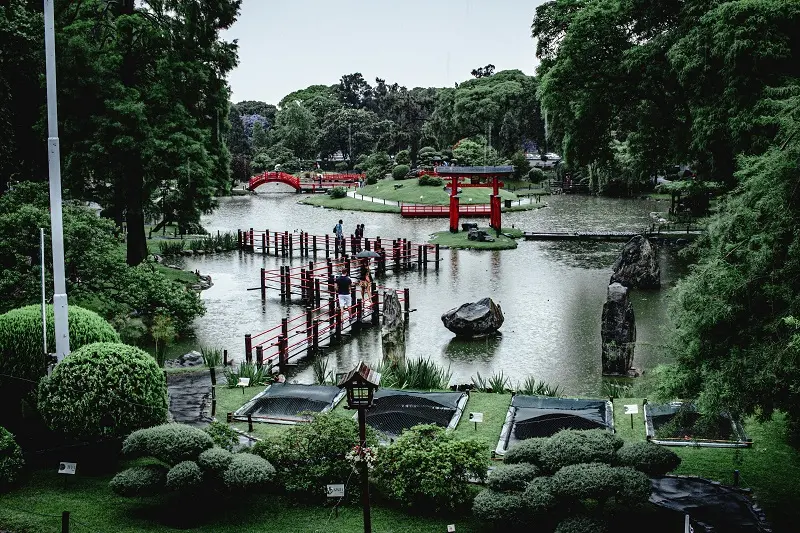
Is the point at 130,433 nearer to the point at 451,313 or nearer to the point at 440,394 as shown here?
the point at 440,394

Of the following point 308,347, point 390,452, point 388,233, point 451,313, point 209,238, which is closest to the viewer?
point 390,452

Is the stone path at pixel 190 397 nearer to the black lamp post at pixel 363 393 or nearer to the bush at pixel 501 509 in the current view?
the black lamp post at pixel 363 393

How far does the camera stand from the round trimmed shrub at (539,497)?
996 centimetres

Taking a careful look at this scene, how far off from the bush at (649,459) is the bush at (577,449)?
20cm

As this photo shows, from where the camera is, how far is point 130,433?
12.0 m

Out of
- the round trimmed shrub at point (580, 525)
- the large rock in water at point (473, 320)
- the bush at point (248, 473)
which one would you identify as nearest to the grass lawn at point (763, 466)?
the round trimmed shrub at point (580, 525)

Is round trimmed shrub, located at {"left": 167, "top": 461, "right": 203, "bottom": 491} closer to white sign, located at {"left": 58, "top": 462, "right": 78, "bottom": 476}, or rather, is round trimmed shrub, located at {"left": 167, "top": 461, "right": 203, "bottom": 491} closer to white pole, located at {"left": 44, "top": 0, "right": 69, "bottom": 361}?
white sign, located at {"left": 58, "top": 462, "right": 78, "bottom": 476}

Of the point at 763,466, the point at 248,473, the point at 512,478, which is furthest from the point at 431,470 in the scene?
the point at 763,466

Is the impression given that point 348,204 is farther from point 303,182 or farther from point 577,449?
point 577,449

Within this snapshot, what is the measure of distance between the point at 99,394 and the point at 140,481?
1.75 metres

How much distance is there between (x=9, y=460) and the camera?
11703mm

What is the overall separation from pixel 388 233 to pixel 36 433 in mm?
31429

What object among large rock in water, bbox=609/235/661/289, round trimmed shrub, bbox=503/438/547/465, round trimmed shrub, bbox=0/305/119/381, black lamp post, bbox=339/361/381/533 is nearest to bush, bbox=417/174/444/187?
large rock in water, bbox=609/235/661/289

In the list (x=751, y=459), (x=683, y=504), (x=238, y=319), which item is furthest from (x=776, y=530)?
(x=238, y=319)
